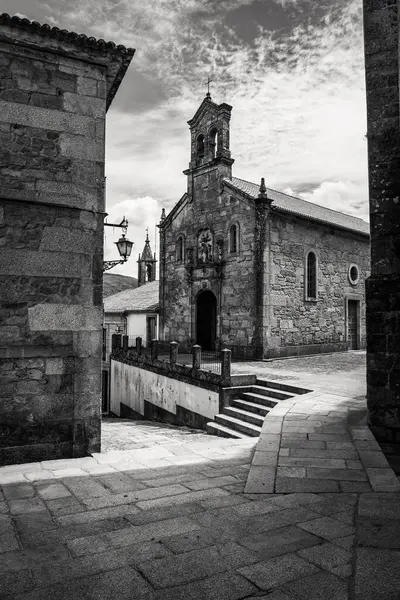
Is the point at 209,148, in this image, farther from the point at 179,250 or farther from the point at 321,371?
the point at 321,371

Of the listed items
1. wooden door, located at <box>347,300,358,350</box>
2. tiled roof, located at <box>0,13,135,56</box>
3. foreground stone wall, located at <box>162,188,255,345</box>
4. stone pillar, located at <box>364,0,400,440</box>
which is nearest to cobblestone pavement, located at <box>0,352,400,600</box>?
stone pillar, located at <box>364,0,400,440</box>

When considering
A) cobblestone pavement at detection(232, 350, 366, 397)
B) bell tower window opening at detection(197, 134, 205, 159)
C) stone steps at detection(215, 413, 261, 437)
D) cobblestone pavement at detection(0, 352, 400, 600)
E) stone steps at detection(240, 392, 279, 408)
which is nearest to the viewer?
cobblestone pavement at detection(0, 352, 400, 600)

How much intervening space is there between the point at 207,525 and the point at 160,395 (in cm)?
1153

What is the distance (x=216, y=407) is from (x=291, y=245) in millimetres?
9271

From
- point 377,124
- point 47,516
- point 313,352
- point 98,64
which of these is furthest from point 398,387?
point 313,352

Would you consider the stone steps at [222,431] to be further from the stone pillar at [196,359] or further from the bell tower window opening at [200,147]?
the bell tower window opening at [200,147]

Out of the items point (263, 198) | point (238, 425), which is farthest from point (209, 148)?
point (238, 425)

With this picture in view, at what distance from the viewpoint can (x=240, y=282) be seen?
58.2 feet

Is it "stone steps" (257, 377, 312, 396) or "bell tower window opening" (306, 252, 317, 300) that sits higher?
"bell tower window opening" (306, 252, 317, 300)

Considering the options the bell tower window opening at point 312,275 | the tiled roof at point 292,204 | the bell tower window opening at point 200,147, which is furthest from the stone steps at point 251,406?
the bell tower window opening at point 200,147

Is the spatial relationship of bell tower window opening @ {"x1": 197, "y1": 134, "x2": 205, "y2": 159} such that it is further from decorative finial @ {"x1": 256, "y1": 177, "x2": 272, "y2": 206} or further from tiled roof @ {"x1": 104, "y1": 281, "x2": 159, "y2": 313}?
tiled roof @ {"x1": 104, "y1": 281, "x2": 159, "y2": 313}

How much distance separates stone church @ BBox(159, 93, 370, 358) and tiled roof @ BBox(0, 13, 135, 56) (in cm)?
1131

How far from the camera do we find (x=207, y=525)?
3.46 metres

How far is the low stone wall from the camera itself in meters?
11.8
